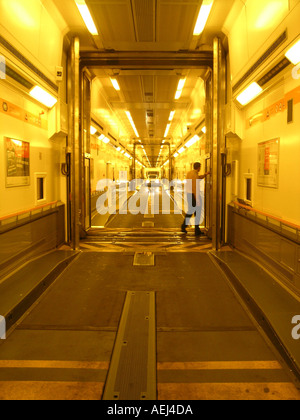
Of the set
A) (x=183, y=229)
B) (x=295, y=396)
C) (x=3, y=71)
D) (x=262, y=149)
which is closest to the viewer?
(x=295, y=396)

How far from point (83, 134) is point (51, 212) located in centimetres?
223

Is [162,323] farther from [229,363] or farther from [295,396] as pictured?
[295,396]

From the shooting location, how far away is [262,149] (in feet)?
16.7

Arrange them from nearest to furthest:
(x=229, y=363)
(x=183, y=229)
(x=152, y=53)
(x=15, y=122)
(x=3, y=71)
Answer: (x=229, y=363)
(x=3, y=71)
(x=15, y=122)
(x=152, y=53)
(x=183, y=229)

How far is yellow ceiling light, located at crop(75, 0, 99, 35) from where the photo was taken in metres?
5.09

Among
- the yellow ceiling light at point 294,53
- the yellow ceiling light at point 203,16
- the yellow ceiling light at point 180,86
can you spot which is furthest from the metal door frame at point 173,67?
the yellow ceiling light at point 294,53

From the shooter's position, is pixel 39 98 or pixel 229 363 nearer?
pixel 229 363

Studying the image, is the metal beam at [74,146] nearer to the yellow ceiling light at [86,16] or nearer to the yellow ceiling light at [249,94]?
the yellow ceiling light at [86,16]

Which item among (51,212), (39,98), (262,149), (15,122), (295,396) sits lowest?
(295,396)

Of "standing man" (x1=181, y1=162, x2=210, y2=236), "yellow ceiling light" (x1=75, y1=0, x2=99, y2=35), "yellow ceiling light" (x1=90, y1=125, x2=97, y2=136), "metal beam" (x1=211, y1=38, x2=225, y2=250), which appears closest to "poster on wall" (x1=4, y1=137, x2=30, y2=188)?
"yellow ceiling light" (x1=75, y1=0, x2=99, y2=35)

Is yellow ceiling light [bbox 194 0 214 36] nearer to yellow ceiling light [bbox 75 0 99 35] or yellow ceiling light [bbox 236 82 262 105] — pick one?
yellow ceiling light [bbox 236 82 262 105]

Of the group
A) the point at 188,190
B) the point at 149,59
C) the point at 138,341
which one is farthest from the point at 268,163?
the point at 149,59

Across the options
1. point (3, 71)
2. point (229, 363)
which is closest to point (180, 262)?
point (229, 363)

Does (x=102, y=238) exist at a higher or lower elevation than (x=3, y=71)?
lower
